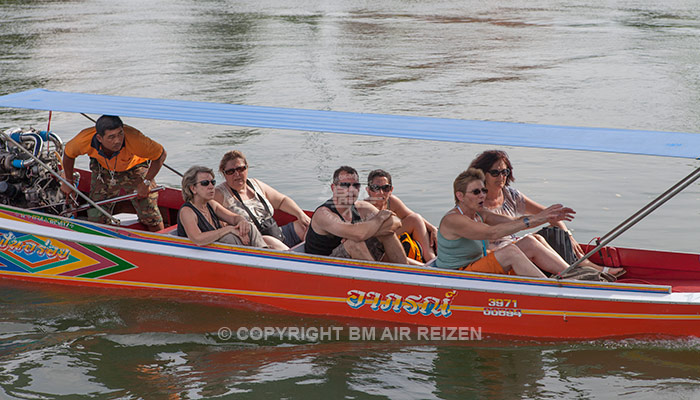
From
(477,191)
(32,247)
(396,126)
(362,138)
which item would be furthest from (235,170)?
(362,138)

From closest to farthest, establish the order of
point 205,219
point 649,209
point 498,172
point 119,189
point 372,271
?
point 649,209, point 372,271, point 498,172, point 205,219, point 119,189

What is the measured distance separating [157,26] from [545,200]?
2035 cm

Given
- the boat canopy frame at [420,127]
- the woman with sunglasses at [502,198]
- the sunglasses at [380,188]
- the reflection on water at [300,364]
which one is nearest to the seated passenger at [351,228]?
the sunglasses at [380,188]

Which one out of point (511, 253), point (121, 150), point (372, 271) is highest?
→ point (121, 150)

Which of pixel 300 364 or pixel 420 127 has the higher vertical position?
pixel 420 127

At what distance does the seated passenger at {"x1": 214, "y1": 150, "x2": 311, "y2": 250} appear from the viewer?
6.12 metres

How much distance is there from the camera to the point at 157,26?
26.3m

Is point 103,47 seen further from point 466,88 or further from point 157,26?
point 466,88

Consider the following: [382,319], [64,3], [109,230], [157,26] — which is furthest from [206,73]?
[64,3]

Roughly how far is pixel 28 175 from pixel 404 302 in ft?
11.7

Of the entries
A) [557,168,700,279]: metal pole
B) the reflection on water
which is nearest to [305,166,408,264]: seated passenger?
the reflection on water

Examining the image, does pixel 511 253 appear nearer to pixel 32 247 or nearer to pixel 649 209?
pixel 649 209

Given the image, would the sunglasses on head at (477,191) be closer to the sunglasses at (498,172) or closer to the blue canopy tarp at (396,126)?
the blue canopy tarp at (396,126)

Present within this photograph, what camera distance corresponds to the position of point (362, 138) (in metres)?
12.1
